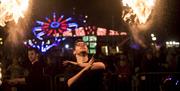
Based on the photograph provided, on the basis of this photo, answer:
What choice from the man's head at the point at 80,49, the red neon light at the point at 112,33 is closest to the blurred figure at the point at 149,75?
the man's head at the point at 80,49

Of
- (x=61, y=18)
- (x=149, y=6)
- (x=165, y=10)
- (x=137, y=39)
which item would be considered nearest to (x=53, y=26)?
(x=61, y=18)

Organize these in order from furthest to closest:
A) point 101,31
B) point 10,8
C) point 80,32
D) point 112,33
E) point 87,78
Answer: point 101,31 < point 112,33 < point 80,32 < point 10,8 < point 87,78

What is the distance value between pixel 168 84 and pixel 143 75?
67 centimetres

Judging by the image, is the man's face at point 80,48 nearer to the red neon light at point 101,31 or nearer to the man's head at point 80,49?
the man's head at point 80,49

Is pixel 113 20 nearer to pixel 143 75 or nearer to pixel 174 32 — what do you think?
pixel 174 32

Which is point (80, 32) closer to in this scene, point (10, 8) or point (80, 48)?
point (10, 8)

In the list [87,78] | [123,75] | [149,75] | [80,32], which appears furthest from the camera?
[80,32]

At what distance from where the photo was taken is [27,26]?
27906mm

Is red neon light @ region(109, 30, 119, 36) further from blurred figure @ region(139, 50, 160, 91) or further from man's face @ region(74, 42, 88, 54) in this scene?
man's face @ region(74, 42, 88, 54)

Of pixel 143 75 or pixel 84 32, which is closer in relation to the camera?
pixel 143 75

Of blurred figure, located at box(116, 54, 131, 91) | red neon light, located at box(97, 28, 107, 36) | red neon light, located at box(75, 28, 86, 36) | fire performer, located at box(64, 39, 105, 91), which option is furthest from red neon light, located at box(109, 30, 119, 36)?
fire performer, located at box(64, 39, 105, 91)

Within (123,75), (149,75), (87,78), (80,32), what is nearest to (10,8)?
(123,75)

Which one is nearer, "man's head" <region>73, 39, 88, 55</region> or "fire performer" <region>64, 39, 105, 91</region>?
"fire performer" <region>64, 39, 105, 91</region>

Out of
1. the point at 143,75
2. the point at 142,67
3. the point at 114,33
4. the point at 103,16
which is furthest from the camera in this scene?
the point at 103,16
